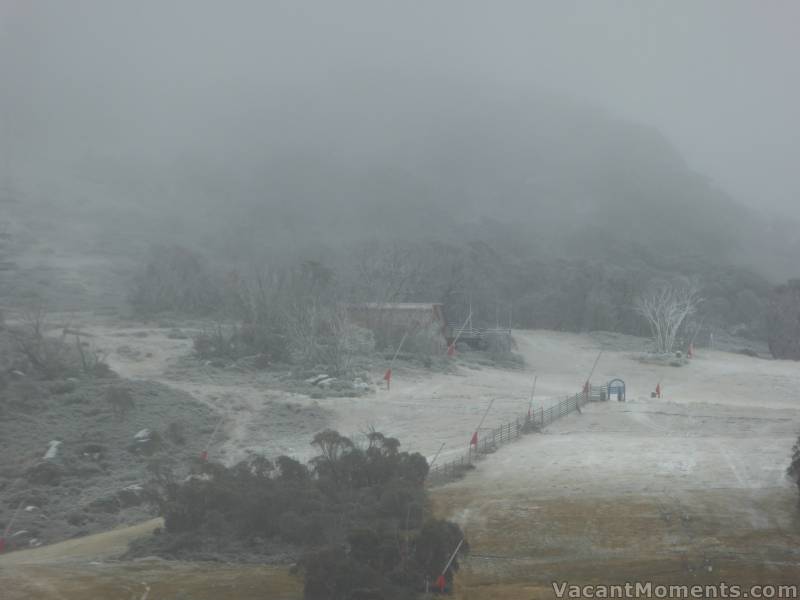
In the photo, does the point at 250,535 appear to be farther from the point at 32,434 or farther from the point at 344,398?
the point at 344,398

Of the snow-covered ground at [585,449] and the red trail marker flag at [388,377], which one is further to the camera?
the red trail marker flag at [388,377]

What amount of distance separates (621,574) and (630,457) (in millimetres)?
10555

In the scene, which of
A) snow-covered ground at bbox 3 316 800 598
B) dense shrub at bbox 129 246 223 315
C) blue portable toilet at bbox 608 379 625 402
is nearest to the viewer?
snow-covered ground at bbox 3 316 800 598

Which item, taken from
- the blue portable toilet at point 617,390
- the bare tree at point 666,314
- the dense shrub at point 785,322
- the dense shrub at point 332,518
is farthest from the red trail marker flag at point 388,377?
the dense shrub at point 785,322

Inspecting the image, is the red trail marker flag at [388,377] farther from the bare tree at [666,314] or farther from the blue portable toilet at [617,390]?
the bare tree at [666,314]

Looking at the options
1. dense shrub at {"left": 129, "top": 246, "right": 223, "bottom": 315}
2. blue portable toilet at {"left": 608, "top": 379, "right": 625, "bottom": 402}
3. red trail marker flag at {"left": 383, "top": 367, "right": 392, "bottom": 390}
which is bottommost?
red trail marker flag at {"left": 383, "top": 367, "right": 392, "bottom": 390}

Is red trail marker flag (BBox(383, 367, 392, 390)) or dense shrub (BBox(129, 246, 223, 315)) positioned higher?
dense shrub (BBox(129, 246, 223, 315))

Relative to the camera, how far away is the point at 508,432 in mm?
30359

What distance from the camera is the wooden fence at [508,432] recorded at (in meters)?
23.9

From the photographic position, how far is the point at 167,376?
133 feet

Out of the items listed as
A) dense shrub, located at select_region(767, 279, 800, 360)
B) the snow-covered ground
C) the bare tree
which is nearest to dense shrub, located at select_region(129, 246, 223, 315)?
the snow-covered ground

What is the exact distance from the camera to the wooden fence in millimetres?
23938

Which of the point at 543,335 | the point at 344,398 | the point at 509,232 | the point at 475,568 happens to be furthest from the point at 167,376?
the point at 509,232

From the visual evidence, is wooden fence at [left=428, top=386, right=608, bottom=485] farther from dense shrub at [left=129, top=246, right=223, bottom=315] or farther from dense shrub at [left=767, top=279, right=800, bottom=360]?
dense shrub at [left=129, top=246, right=223, bottom=315]
